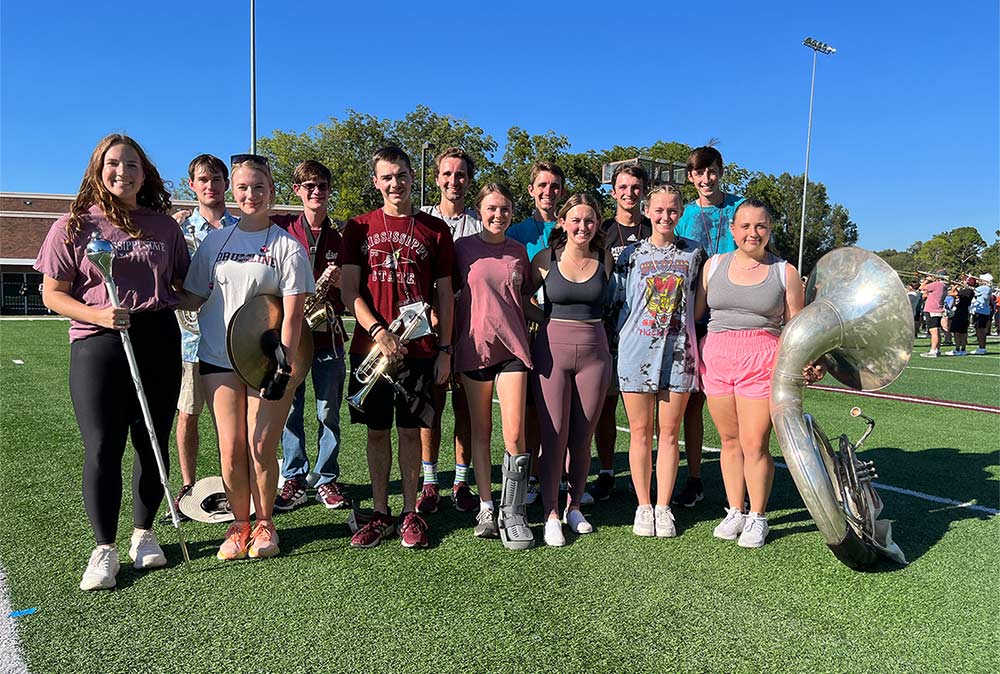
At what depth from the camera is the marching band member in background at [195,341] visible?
4.14 metres

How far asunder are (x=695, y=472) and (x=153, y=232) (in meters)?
3.57

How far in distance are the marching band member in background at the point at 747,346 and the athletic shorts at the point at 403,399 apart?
158cm

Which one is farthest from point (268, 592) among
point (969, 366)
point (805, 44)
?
point (805, 44)

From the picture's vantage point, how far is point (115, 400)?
3.22 metres

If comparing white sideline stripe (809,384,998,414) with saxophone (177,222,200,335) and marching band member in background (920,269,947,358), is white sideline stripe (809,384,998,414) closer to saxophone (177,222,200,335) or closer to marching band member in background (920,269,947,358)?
saxophone (177,222,200,335)

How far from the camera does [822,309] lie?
349cm

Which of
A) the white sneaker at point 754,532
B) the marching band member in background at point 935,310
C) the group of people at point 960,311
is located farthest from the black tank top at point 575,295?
the marching band member in background at point 935,310

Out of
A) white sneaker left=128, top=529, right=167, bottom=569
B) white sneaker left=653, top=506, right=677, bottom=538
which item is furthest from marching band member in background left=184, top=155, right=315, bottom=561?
white sneaker left=653, top=506, right=677, bottom=538

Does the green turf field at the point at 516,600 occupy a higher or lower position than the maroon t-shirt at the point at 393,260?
lower

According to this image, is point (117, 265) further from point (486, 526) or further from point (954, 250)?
point (954, 250)

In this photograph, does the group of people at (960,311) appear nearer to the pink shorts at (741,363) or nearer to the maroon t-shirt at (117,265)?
the pink shorts at (741,363)

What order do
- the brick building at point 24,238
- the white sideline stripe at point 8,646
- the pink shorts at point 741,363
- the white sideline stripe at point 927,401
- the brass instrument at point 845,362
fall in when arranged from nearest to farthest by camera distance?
the white sideline stripe at point 8,646 → the brass instrument at point 845,362 → the pink shorts at point 741,363 → the white sideline stripe at point 927,401 → the brick building at point 24,238

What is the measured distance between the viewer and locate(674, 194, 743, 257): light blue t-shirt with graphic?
460 cm

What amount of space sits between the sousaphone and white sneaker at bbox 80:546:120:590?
1007 mm
